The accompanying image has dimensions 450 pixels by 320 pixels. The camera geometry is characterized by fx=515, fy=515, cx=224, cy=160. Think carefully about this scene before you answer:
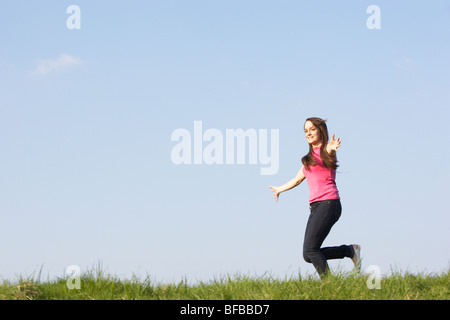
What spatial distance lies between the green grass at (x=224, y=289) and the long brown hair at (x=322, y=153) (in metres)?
1.63

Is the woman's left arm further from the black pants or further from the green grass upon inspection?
the green grass

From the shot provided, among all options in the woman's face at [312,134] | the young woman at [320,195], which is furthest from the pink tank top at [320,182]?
the woman's face at [312,134]

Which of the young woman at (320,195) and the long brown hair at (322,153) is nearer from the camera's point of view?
the young woman at (320,195)

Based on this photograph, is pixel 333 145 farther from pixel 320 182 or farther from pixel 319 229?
pixel 319 229

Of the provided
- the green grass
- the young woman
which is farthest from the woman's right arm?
the green grass

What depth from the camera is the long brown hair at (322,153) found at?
7.39 metres

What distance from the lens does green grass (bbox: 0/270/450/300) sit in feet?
19.4

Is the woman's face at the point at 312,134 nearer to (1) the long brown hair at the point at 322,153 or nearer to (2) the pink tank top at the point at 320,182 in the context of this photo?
(1) the long brown hair at the point at 322,153

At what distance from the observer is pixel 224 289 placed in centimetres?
621

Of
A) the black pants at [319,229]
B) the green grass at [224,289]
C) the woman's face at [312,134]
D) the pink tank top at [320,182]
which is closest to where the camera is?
the green grass at [224,289]

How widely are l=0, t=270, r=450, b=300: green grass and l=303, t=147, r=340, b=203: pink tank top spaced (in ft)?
3.94

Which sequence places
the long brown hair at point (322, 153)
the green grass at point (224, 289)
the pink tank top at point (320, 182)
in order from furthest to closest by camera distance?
the long brown hair at point (322, 153) → the pink tank top at point (320, 182) → the green grass at point (224, 289)
